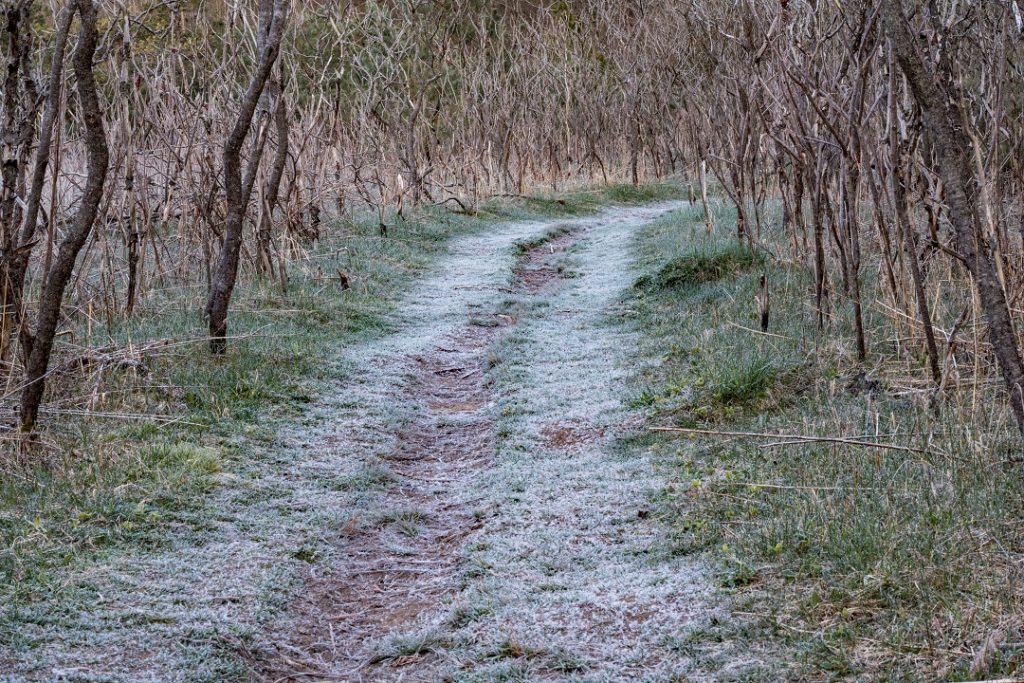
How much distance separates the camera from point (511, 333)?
7062 mm

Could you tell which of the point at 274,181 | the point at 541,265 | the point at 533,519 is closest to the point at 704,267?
the point at 541,265

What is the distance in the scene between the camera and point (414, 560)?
3.81 m

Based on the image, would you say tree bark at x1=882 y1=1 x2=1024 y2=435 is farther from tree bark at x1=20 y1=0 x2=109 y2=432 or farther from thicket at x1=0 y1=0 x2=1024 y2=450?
tree bark at x1=20 y1=0 x2=109 y2=432

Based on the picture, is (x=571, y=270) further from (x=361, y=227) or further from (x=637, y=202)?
(x=637, y=202)

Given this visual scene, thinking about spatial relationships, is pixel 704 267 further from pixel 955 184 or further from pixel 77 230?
pixel 77 230

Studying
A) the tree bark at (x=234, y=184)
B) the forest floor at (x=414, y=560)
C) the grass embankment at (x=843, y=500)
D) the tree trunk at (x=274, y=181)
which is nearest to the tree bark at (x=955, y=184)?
the grass embankment at (x=843, y=500)

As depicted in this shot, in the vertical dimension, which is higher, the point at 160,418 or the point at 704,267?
the point at 704,267

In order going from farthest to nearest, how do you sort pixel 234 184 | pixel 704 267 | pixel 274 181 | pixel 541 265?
1. pixel 541 265
2. pixel 704 267
3. pixel 274 181
4. pixel 234 184

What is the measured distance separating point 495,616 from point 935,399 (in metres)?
2.25

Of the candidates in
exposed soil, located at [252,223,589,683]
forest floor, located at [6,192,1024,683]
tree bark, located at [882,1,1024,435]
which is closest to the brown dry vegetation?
tree bark, located at [882,1,1024,435]

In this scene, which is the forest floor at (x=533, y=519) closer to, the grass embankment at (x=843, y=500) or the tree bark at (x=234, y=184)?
the grass embankment at (x=843, y=500)

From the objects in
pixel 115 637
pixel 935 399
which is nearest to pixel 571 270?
pixel 935 399

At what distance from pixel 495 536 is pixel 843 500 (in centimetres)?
128

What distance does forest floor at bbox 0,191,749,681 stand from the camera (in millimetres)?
2957
